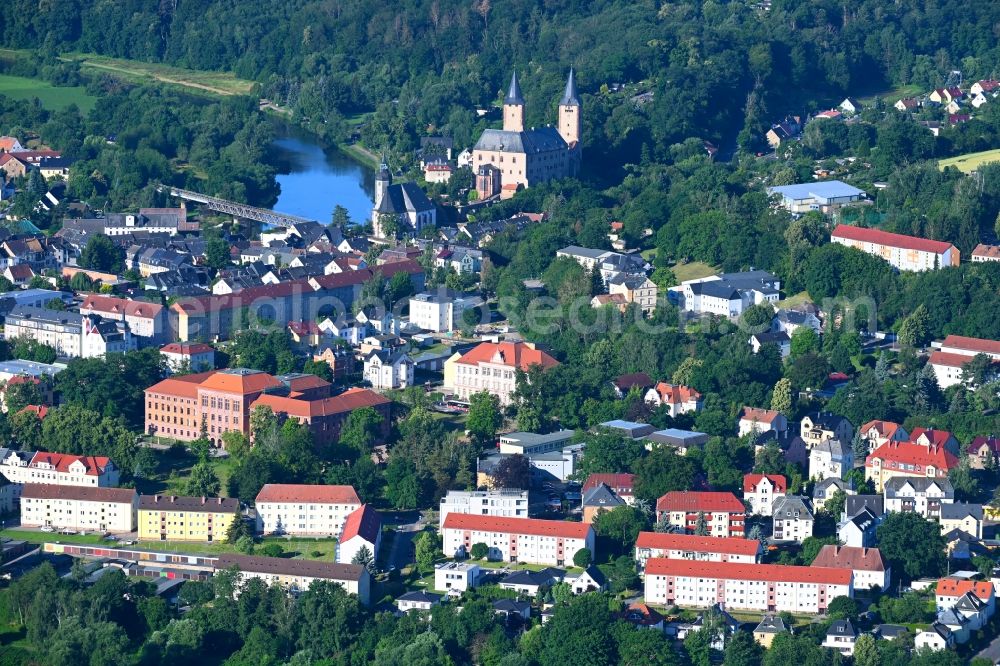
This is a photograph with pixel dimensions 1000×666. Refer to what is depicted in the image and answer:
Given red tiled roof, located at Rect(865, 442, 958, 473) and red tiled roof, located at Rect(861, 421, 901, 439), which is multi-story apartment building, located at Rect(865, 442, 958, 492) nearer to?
red tiled roof, located at Rect(865, 442, 958, 473)

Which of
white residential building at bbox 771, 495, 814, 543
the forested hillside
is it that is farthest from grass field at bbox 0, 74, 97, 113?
white residential building at bbox 771, 495, 814, 543

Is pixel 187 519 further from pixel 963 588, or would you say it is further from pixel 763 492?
pixel 963 588

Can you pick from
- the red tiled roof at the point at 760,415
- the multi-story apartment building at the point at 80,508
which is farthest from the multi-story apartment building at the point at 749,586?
the multi-story apartment building at the point at 80,508

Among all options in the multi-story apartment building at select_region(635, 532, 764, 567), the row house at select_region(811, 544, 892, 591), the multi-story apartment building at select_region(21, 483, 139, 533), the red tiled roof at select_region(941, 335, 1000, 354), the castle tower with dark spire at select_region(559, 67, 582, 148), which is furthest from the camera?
the castle tower with dark spire at select_region(559, 67, 582, 148)

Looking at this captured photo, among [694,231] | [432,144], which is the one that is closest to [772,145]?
[432,144]

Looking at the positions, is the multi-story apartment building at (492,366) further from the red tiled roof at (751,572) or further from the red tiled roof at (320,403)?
the red tiled roof at (751,572)

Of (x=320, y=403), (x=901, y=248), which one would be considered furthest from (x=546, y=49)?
(x=320, y=403)
